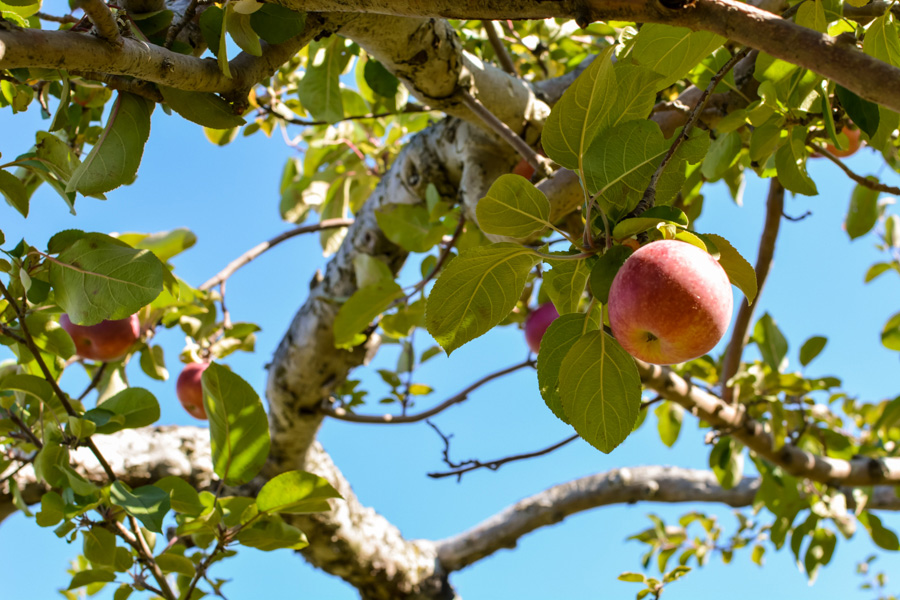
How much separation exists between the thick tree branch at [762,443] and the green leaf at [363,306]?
59cm

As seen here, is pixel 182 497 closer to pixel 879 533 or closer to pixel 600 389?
pixel 600 389

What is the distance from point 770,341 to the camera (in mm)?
1869

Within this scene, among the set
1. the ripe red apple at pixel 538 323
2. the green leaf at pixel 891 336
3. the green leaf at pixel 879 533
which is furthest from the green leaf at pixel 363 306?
the green leaf at pixel 879 533

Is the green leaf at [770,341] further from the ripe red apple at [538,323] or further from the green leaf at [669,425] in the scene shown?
the ripe red apple at [538,323]

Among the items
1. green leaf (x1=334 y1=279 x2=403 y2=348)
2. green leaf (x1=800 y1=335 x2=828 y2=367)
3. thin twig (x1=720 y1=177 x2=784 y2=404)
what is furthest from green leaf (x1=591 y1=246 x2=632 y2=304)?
green leaf (x1=800 y1=335 x2=828 y2=367)

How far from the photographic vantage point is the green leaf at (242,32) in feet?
2.55

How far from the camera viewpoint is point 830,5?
943mm

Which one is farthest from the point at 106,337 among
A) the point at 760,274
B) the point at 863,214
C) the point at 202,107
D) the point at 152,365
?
the point at 863,214

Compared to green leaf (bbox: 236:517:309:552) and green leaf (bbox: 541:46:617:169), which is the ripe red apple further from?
green leaf (bbox: 541:46:617:169)

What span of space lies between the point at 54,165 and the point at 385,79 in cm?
84

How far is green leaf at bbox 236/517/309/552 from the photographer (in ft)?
3.61

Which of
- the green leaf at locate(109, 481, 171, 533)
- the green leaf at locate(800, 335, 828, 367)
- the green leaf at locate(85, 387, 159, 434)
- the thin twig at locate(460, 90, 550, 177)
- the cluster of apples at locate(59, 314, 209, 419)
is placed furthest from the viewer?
the green leaf at locate(800, 335, 828, 367)

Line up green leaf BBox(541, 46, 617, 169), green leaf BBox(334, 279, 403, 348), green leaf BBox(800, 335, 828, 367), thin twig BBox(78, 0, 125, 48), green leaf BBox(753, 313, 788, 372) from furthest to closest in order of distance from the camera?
green leaf BBox(800, 335, 828, 367), green leaf BBox(753, 313, 788, 372), green leaf BBox(334, 279, 403, 348), green leaf BBox(541, 46, 617, 169), thin twig BBox(78, 0, 125, 48)

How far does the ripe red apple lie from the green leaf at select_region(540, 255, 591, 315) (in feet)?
2.57
